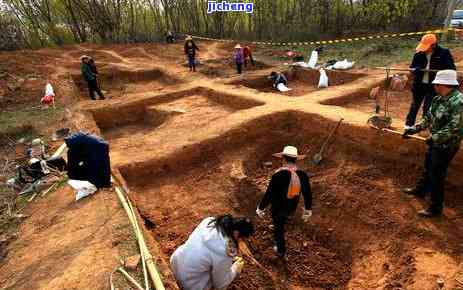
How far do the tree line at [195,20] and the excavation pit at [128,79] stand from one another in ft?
21.2

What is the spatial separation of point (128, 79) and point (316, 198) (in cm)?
1061

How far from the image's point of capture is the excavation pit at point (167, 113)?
8.54 m

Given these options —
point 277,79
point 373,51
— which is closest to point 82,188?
point 277,79

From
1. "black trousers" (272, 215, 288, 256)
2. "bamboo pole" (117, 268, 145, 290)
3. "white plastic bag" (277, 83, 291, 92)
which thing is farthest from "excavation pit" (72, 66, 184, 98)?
"bamboo pole" (117, 268, 145, 290)

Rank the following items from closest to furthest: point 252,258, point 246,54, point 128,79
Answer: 1. point 252,258
2. point 246,54
3. point 128,79

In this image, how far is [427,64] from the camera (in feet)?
16.9

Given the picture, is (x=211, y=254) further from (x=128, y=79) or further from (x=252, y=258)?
(x=128, y=79)

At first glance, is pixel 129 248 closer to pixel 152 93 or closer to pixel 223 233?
pixel 223 233

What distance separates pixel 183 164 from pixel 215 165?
0.67 metres

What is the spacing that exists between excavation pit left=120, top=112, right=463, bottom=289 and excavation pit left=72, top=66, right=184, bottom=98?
672 centimetres

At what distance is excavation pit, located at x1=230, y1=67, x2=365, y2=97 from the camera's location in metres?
10.8

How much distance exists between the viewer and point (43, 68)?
41.9ft

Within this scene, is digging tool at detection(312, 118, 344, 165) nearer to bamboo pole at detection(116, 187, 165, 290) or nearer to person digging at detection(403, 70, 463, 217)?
person digging at detection(403, 70, 463, 217)

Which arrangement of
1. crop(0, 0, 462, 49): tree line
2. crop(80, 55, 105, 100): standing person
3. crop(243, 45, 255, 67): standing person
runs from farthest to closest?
crop(0, 0, 462, 49): tree line
crop(243, 45, 255, 67): standing person
crop(80, 55, 105, 100): standing person
